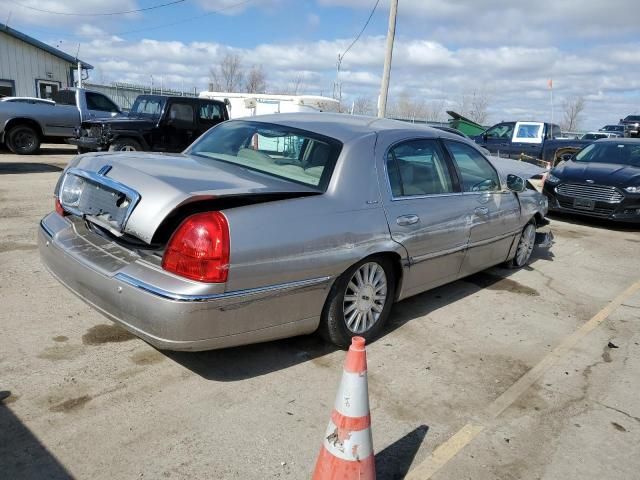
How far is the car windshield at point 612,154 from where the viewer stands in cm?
999

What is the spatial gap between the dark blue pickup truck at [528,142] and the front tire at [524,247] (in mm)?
10479

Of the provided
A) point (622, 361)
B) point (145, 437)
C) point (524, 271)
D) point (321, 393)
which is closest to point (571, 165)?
point (524, 271)

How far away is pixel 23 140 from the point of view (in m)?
14.1

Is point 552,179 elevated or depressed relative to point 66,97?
depressed

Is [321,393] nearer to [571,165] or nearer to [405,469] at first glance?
[405,469]

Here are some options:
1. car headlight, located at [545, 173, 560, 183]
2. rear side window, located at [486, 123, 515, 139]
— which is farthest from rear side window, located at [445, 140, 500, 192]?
rear side window, located at [486, 123, 515, 139]

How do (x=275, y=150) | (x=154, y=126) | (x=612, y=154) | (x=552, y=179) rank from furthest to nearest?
(x=154, y=126), (x=612, y=154), (x=552, y=179), (x=275, y=150)

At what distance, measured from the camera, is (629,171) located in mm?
9242

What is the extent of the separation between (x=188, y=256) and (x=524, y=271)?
464 centimetres

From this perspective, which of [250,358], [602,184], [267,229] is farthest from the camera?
[602,184]

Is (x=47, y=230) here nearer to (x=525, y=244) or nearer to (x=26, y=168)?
(x=525, y=244)

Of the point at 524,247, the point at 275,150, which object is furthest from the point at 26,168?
the point at 524,247

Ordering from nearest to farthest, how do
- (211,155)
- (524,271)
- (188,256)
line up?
(188,256)
(211,155)
(524,271)

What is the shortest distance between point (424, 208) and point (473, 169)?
1.13 meters
